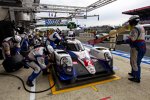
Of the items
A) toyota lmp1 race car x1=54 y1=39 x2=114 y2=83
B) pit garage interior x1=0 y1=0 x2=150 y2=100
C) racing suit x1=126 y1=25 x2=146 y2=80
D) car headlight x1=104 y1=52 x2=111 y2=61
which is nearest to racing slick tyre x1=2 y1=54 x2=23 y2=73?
pit garage interior x1=0 y1=0 x2=150 y2=100

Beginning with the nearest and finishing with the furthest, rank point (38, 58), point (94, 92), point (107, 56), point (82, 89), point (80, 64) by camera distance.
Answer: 1. point (94, 92)
2. point (82, 89)
3. point (38, 58)
4. point (80, 64)
5. point (107, 56)

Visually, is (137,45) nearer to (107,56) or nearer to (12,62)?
(107,56)

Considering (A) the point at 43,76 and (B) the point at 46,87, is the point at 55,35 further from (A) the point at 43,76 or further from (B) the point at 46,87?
(B) the point at 46,87

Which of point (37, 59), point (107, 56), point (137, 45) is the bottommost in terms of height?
point (107, 56)

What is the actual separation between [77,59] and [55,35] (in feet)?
9.88

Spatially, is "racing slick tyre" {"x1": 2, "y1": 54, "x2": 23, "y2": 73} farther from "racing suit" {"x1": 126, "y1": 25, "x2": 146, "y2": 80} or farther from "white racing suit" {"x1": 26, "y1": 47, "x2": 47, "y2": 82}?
"racing suit" {"x1": 126, "y1": 25, "x2": 146, "y2": 80}

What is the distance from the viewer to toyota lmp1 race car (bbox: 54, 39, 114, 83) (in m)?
3.58

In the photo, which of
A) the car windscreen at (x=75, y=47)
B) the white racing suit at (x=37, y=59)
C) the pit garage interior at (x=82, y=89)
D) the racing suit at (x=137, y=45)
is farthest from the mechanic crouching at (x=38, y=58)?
the racing suit at (x=137, y=45)

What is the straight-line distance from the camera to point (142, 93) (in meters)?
3.22

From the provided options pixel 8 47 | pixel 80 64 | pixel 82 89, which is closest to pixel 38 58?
pixel 80 64

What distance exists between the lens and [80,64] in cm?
417

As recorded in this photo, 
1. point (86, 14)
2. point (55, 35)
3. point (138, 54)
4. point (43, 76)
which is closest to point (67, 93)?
point (43, 76)

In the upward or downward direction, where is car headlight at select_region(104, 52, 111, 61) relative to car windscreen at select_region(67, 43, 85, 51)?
downward

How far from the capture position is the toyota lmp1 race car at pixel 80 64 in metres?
3.58
